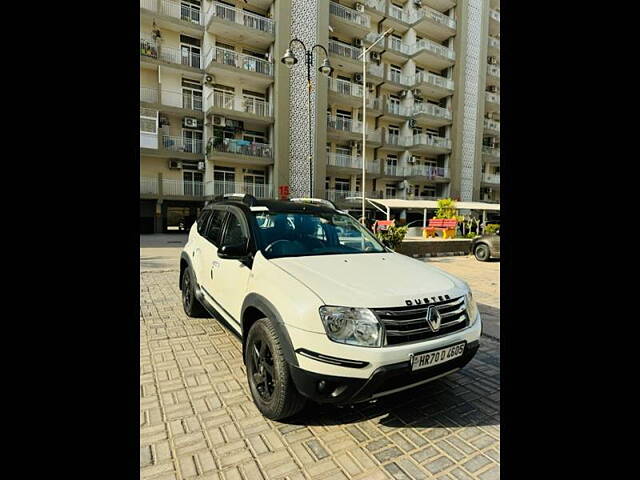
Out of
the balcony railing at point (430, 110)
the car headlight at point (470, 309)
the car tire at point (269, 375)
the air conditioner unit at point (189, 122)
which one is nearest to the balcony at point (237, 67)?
the air conditioner unit at point (189, 122)

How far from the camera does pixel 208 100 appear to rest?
69.1 ft

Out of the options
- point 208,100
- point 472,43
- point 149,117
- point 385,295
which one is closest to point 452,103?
point 472,43

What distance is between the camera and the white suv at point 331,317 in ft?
7.14

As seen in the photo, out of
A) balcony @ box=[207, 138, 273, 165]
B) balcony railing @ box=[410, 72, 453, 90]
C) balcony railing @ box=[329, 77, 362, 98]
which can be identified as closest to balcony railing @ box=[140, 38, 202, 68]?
balcony @ box=[207, 138, 273, 165]

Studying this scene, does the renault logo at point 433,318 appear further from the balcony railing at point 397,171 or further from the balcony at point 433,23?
the balcony at point 433,23

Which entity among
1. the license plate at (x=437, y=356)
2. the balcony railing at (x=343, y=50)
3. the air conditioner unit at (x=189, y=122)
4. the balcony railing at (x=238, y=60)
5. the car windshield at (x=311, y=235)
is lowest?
the license plate at (x=437, y=356)

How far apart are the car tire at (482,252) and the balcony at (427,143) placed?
18073 millimetres

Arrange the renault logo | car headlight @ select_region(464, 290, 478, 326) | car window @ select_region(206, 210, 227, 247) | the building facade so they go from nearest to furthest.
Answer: the renault logo → car headlight @ select_region(464, 290, 478, 326) → car window @ select_region(206, 210, 227, 247) → the building facade

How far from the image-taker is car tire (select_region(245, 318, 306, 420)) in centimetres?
238

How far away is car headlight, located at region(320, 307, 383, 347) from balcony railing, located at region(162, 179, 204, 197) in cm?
2137

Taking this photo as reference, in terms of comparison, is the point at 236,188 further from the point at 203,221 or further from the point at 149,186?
the point at 203,221

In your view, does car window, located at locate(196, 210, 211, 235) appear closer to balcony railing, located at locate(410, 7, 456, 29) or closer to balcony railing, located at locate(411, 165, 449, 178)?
balcony railing, located at locate(411, 165, 449, 178)

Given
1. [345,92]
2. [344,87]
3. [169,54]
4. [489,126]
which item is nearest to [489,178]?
[489,126]
